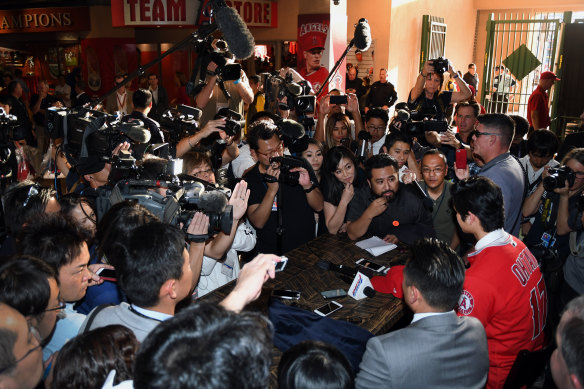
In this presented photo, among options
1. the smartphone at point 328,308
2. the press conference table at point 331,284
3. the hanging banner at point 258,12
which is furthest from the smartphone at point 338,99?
the hanging banner at point 258,12

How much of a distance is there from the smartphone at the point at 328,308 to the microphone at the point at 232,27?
1724mm

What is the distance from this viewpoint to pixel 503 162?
3633 mm

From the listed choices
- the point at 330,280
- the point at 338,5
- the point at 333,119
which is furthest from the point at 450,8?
the point at 330,280

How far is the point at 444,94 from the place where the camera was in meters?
5.95

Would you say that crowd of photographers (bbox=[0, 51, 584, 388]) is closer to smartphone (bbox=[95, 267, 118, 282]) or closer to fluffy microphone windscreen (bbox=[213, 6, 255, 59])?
smartphone (bbox=[95, 267, 118, 282])

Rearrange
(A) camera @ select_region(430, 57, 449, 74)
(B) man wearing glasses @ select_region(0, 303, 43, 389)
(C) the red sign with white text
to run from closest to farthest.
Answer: (B) man wearing glasses @ select_region(0, 303, 43, 389) → (A) camera @ select_region(430, 57, 449, 74) → (C) the red sign with white text

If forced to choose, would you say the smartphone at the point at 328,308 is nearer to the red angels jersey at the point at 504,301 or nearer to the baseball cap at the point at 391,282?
the baseball cap at the point at 391,282

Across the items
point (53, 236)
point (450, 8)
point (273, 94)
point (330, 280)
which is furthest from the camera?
point (450, 8)

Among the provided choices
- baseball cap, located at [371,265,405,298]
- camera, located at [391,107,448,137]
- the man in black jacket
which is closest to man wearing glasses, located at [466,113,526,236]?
camera, located at [391,107,448,137]

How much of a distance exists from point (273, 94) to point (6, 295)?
3.29 metres

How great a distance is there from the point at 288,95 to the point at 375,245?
185 centimetres

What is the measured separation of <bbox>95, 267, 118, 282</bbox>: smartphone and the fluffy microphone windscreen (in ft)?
5.32

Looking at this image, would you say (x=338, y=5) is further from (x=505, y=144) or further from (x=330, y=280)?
(x=330, y=280)

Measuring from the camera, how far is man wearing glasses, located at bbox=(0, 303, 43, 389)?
153 centimetres
